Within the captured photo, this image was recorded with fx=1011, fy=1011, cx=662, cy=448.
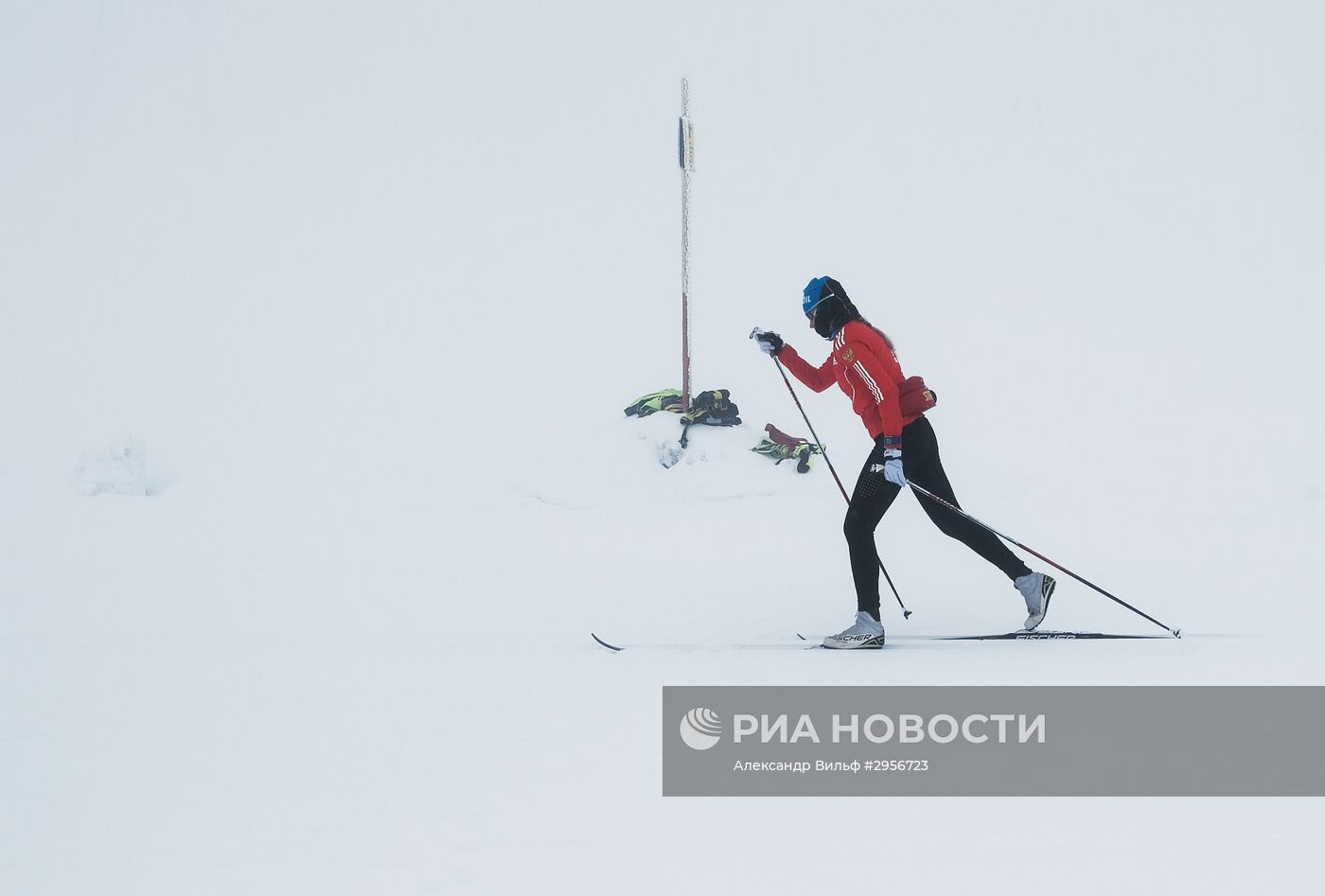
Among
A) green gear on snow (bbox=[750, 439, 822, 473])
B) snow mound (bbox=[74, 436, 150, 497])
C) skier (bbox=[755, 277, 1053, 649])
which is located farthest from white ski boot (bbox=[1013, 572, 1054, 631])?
snow mound (bbox=[74, 436, 150, 497])

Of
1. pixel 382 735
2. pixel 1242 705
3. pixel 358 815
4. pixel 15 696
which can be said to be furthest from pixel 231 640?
pixel 1242 705

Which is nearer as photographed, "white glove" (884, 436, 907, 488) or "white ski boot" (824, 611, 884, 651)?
"white glove" (884, 436, 907, 488)

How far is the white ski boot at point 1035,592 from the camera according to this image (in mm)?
4938

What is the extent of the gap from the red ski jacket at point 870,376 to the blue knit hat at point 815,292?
0.21 m

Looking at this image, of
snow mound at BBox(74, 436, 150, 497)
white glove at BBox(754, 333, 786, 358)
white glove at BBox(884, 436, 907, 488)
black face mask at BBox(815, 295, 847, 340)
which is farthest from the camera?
snow mound at BBox(74, 436, 150, 497)

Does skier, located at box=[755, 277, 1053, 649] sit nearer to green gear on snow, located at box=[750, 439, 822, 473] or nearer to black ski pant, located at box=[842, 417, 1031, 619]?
black ski pant, located at box=[842, 417, 1031, 619]

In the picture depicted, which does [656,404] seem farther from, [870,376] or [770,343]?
[870,376]

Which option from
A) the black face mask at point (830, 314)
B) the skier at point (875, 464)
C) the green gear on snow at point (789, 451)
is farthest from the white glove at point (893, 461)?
the green gear on snow at point (789, 451)

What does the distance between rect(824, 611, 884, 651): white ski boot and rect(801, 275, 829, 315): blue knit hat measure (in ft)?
4.99

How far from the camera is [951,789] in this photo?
3.09m

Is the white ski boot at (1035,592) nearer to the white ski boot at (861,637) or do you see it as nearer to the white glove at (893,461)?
the white ski boot at (861,637)

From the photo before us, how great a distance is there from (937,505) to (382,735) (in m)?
2.74

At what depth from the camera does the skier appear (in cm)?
471

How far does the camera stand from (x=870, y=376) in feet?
15.4
